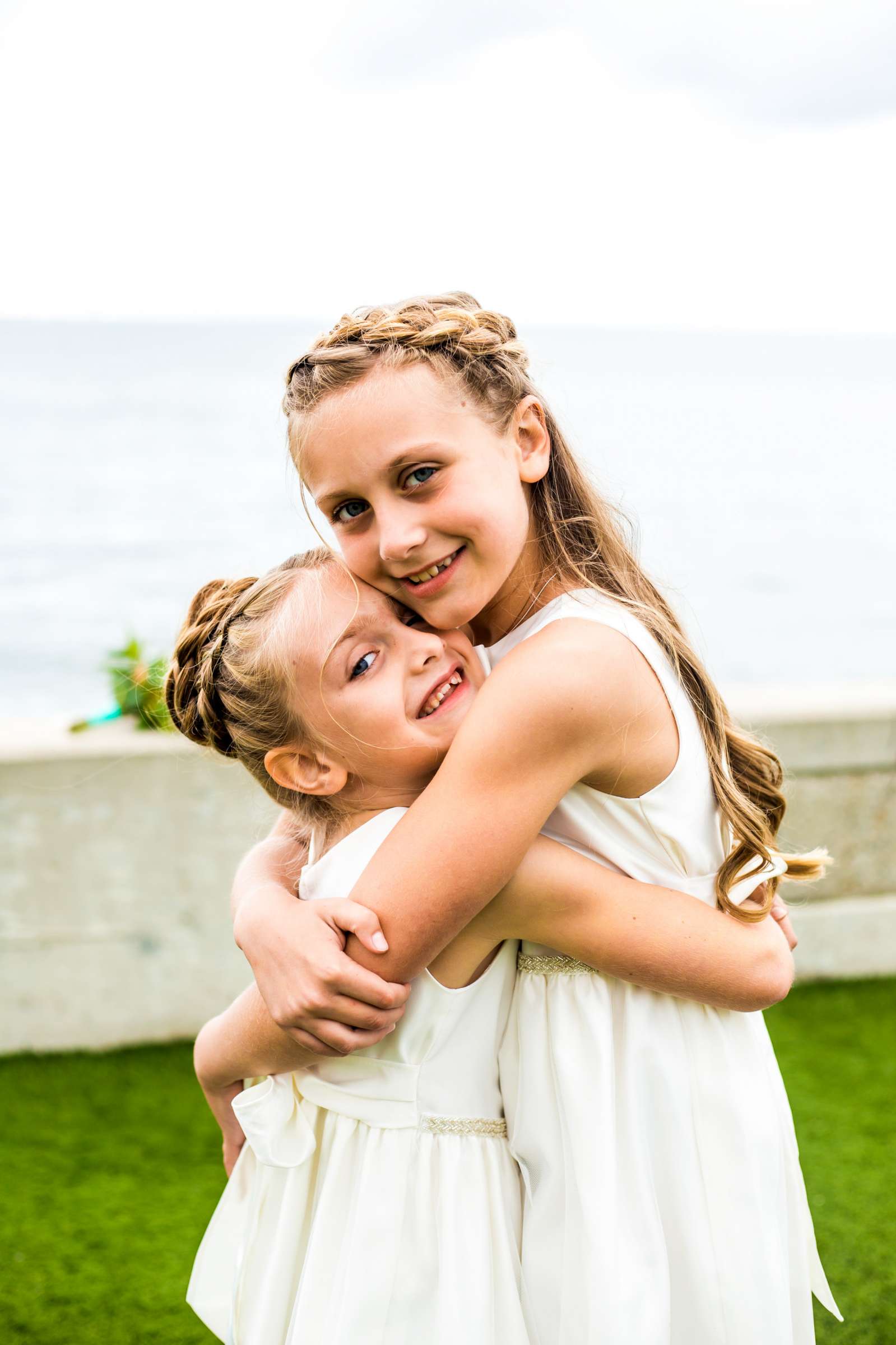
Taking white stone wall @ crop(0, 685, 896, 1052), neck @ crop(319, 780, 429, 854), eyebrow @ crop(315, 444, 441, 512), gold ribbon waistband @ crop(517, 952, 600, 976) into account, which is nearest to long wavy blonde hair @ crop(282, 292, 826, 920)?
eyebrow @ crop(315, 444, 441, 512)

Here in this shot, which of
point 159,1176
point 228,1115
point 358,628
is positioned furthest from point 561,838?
point 159,1176

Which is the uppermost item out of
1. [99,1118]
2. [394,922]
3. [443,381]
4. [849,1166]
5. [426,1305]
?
[443,381]

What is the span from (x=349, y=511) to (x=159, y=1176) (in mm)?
2241

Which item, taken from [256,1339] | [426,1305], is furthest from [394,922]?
[256,1339]

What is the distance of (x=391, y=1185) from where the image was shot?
1.42 metres

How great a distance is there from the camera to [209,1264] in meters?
1.68

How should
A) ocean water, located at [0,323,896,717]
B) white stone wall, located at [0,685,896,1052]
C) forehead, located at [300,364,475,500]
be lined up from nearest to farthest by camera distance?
forehead, located at [300,364,475,500] → white stone wall, located at [0,685,896,1052] → ocean water, located at [0,323,896,717]

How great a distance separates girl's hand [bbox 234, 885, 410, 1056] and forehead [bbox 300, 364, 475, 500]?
1.77 feet

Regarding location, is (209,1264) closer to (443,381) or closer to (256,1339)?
(256,1339)

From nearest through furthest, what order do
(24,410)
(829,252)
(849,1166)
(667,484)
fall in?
(849,1166), (667,484), (829,252), (24,410)

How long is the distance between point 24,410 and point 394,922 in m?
60.8

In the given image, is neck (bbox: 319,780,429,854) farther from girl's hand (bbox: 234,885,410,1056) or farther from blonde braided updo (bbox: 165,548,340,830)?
girl's hand (bbox: 234,885,410,1056)

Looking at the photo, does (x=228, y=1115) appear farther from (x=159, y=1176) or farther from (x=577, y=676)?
(x=159, y=1176)

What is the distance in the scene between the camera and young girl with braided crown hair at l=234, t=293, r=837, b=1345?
1329 mm
